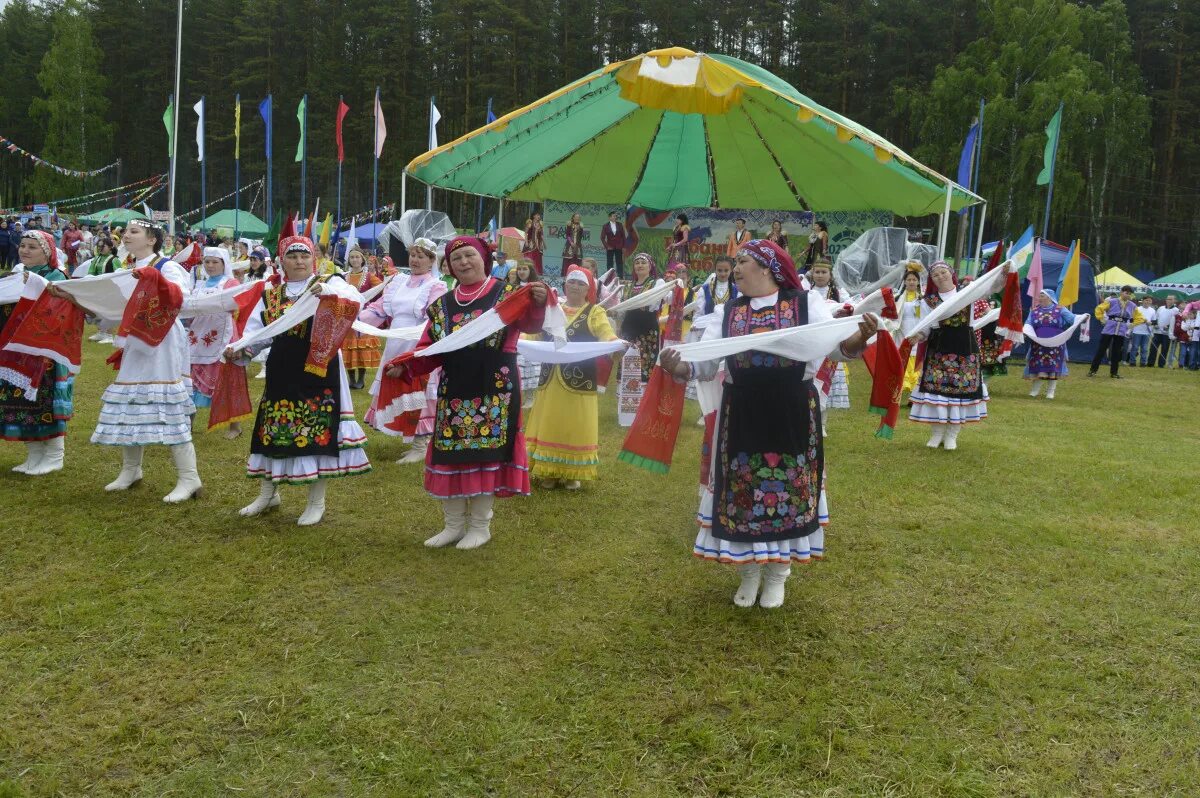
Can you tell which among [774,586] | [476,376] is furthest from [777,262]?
[476,376]

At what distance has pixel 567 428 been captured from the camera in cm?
670

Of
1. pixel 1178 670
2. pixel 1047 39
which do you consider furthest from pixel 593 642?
pixel 1047 39

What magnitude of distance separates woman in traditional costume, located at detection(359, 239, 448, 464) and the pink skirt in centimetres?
219

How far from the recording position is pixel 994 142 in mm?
29094

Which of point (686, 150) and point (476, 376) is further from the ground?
point (686, 150)

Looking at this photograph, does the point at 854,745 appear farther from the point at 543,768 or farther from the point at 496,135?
the point at 496,135

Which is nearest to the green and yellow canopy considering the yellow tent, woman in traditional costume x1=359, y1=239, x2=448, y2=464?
woman in traditional costume x1=359, y1=239, x2=448, y2=464

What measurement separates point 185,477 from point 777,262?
4.31 metres

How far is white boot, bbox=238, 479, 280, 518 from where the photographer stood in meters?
5.62

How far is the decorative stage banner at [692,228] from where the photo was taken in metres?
17.5

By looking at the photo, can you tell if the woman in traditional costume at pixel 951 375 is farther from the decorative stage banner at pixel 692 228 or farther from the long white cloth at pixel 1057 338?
the decorative stage banner at pixel 692 228

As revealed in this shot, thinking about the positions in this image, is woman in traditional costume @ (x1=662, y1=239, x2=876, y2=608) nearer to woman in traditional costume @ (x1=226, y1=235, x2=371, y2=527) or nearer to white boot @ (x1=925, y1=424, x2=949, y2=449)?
woman in traditional costume @ (x1=226, y1=235, x2=371, y2=527)

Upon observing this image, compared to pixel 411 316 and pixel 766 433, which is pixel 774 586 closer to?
pixel 766 433

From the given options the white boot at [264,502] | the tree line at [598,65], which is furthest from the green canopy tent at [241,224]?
the white boot at [264,502]
